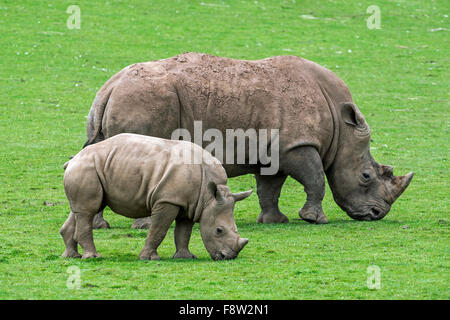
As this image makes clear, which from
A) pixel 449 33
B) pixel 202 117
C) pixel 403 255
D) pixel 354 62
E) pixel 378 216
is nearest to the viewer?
pixel 403 255

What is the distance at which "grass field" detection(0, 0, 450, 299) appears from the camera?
9984 mm

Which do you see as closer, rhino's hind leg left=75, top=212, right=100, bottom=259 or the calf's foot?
rhino's hind leg left=75, top=212, right=100, bottom=259

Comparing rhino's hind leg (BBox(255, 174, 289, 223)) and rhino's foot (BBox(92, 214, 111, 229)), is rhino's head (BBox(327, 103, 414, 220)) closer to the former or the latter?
rhino's hind leg (BBox(255, 174, 289, 223))

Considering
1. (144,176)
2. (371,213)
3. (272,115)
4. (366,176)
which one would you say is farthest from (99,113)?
(371,213)

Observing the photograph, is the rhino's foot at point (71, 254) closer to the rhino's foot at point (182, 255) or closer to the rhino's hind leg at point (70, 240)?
the rhino's hind leg at point (70, 240)

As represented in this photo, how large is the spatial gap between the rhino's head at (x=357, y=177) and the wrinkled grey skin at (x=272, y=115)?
15 mm

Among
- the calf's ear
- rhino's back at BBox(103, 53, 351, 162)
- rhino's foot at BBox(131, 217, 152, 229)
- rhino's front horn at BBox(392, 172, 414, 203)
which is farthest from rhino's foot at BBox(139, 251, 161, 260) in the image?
rhino's front horn at BBox(392, 172, 414, 203)

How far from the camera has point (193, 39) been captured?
1162 inches

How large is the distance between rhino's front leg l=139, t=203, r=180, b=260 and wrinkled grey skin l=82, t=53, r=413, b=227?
9.03 feet

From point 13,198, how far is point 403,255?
704cm

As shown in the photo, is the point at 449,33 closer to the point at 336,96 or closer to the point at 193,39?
the point at 193,39

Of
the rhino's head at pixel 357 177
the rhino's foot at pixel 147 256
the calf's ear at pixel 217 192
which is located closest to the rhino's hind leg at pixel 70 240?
the rhino's foot at pixel 147 256

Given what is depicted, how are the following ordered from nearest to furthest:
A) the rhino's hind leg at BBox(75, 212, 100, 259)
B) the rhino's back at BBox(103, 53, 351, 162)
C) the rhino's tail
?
the rhino's hind leg at BBox(75, 212, 100, 259)
the rhino's back at BBox(103, 53, 351, 162)
the rhino's tail

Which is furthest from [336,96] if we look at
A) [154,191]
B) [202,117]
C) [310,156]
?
[154,191]
